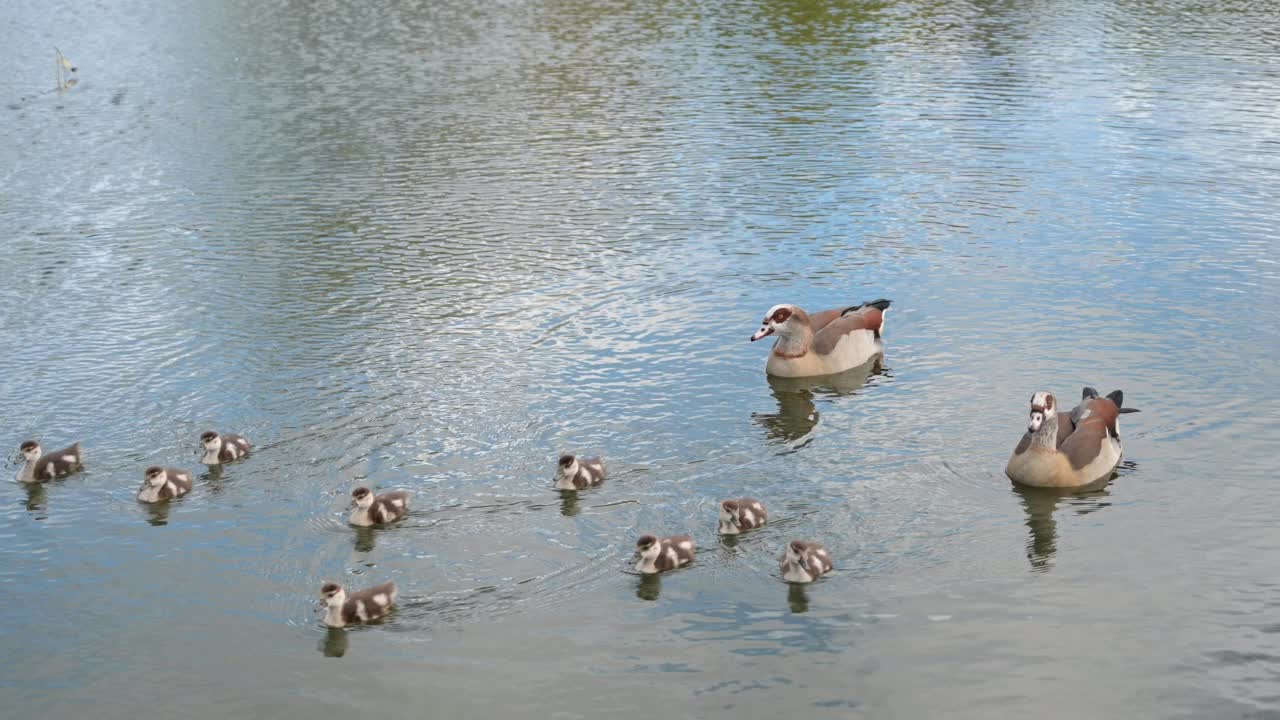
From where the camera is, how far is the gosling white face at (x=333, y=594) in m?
13.6

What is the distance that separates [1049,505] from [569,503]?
17.4ft

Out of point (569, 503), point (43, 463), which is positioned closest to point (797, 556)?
point (569, 503)

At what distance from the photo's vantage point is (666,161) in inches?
1240

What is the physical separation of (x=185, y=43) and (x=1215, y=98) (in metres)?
31.2

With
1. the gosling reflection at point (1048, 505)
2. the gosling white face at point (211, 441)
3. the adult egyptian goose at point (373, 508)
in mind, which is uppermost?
the gosling white face at point (211, 441)

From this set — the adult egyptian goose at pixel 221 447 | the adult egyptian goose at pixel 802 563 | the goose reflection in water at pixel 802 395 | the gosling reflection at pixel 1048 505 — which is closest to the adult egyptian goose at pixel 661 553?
the adult egyptian goose at pixel 802 563

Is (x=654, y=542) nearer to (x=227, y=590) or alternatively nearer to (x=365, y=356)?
(x=227, y=590)

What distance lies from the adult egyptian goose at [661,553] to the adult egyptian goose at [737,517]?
622 millimetres

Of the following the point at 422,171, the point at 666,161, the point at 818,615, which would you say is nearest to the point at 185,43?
the point at 422,171

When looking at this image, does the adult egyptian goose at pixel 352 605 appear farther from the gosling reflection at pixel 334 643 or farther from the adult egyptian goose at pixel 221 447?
the adult egyptian goose at pixel 221 447

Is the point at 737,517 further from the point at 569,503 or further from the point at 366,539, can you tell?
the point at 366,539

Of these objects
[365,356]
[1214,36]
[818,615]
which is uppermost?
[1214,36]

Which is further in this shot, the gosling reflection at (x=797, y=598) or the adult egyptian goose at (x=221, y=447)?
the adult egyptian goose at (x=221, y=447)

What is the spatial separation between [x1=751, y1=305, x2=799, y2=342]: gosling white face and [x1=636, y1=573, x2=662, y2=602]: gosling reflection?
655 cm
